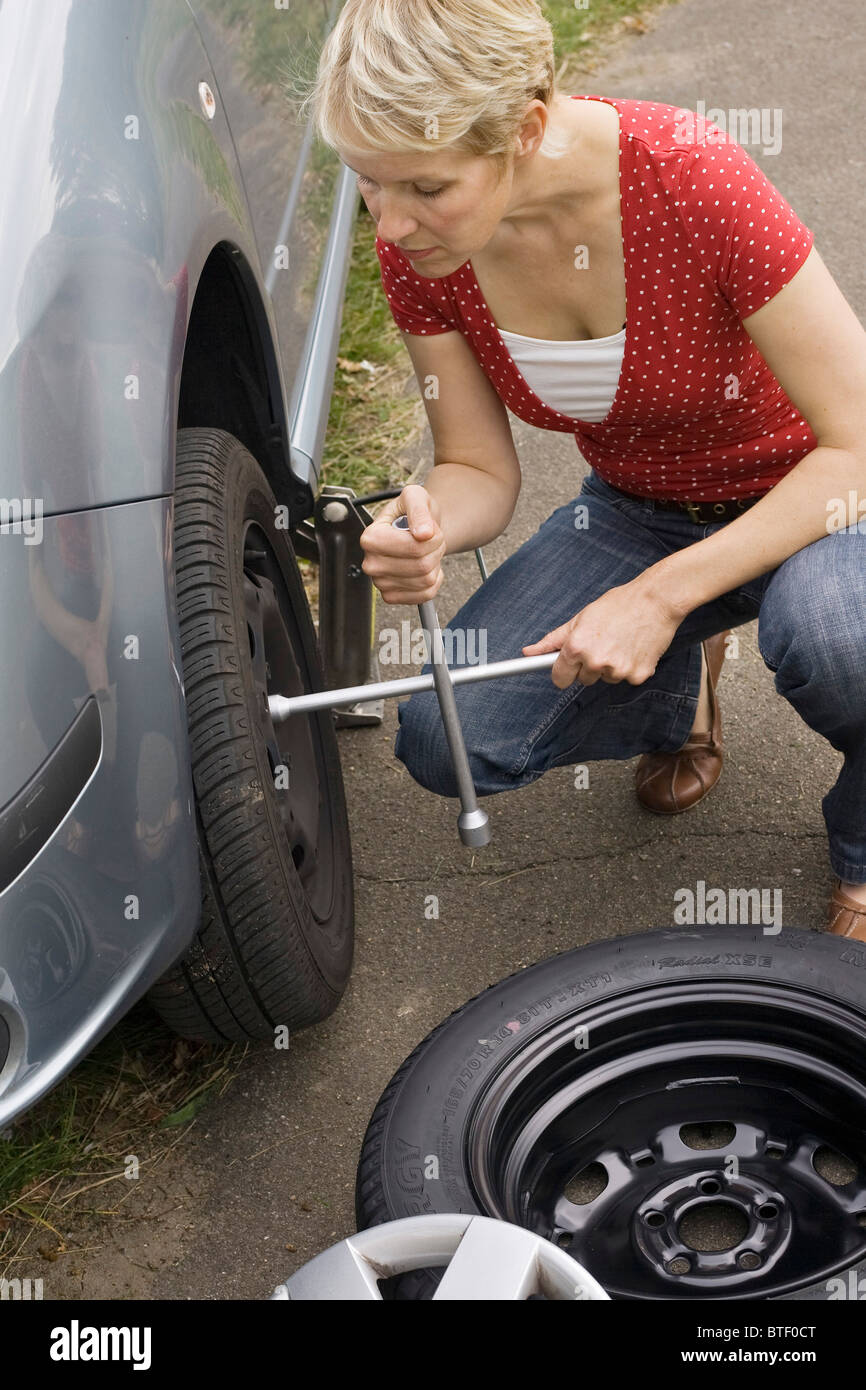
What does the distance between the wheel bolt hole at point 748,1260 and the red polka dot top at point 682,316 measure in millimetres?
1103

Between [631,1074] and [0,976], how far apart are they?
2.87 ft

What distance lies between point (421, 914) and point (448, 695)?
0.67 m

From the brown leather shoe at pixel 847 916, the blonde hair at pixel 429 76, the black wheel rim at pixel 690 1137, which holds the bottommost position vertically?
the black wheel rim at pixel 690 1137

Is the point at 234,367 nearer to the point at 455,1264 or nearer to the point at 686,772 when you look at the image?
the point at 686,772

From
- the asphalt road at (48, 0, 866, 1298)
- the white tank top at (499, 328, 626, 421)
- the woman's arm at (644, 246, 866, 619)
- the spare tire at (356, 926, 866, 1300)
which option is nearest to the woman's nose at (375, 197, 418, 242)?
the white tank top at (499, 328, 626, 421)

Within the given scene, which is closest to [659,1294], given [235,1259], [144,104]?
[235,1259]

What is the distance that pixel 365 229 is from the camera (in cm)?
472

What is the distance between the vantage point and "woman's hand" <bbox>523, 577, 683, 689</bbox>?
193cm

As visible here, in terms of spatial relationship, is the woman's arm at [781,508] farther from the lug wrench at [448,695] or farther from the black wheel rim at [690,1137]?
the black wheel rim at [690,1137]

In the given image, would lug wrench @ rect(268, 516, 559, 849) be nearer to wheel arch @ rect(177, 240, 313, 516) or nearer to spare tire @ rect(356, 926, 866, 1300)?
spare tire @ rect(356, 926, 866, 1300)

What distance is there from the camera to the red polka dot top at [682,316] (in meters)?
1.86

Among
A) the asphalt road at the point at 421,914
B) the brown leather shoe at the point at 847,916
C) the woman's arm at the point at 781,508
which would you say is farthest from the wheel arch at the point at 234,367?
the brown leather shoe at the point at 847,916

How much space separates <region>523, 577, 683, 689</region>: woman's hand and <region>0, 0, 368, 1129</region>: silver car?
1.39ft
